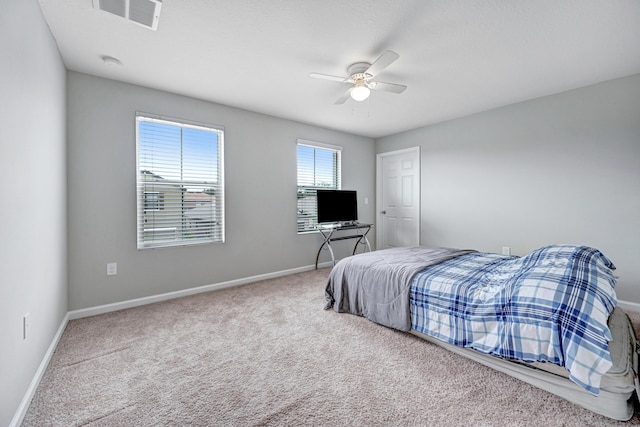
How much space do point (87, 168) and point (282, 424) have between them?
2967 millimetres

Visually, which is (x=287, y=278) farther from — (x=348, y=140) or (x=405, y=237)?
(x=348, y=140)

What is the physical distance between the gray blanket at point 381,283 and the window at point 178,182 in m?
1.82

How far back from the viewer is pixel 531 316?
1.53 m

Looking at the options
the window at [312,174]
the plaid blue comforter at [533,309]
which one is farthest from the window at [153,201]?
the plaid blue comforter at [533,309]

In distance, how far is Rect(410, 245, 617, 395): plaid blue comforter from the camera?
1.35 metres

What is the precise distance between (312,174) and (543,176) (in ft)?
10.5

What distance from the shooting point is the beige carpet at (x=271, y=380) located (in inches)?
55.1

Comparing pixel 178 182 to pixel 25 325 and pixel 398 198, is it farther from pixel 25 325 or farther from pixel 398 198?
pixel 398 198

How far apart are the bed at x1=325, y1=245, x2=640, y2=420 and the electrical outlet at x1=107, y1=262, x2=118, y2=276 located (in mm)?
2626

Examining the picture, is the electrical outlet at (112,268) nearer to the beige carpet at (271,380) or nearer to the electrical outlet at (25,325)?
the beige carpet at (271,380)

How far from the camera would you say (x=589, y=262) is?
6.01 ft

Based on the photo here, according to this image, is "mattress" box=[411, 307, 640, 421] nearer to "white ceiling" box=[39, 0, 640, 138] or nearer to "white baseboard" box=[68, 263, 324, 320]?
"white ceiling" box=[39, 0, 640, 138]

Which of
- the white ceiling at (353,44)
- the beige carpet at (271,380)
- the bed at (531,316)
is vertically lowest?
the beige carpet at (271,380)

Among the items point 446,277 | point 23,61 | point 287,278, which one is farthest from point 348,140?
point 23,61
